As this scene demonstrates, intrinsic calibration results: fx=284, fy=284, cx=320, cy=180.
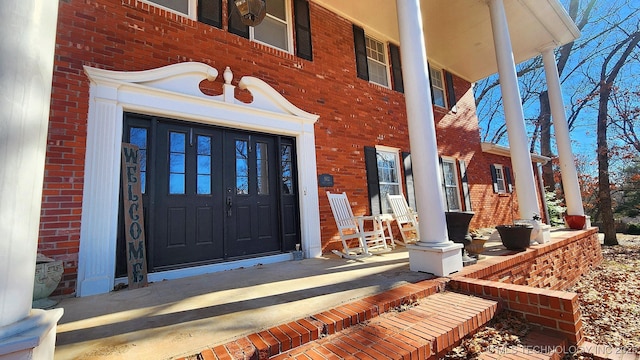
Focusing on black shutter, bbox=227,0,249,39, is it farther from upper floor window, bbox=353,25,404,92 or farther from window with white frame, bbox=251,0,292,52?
upper floor window, bbox=353,25,404,92

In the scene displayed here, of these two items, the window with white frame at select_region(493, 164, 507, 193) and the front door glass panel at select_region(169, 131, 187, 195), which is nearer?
the front door glass panel at select_region(169, 131, 187, 195)

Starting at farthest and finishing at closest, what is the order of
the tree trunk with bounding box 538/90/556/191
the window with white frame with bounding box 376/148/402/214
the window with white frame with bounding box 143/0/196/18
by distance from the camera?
the tree trunk with bounding box 538/90/556/191 < the window with white frame with bounding box 376/148/402/214 < the window with white frame with bounding box 143/0/196/18

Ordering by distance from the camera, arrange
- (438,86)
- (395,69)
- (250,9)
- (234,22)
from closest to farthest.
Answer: (250,9) < (234,22) < (395,69) < (438,86)

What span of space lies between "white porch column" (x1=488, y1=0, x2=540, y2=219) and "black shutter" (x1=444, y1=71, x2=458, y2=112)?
273cm

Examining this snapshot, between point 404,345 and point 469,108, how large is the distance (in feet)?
27.2

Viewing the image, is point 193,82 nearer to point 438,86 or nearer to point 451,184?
point 451,184

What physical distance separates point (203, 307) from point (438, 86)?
764 cm

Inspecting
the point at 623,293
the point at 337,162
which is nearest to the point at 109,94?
the point at 337,162

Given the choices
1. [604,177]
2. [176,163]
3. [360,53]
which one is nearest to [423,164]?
[176,163]

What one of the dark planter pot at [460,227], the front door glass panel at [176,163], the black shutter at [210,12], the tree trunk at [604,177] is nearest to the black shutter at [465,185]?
the dark planter pot at [460,227]

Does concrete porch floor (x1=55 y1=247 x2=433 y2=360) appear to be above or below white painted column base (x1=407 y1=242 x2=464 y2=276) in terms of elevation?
below

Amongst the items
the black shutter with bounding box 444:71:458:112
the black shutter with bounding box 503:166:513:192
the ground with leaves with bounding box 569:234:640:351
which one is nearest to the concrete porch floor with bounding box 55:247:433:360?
the ground with leaves with bounding box 569:234:640:351

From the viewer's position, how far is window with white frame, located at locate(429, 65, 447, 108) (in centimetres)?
744

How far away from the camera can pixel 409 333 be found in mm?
1717
